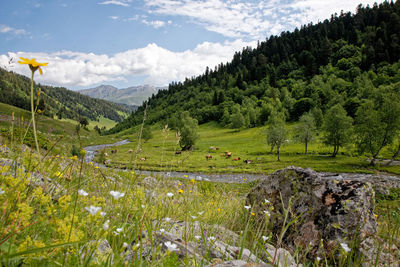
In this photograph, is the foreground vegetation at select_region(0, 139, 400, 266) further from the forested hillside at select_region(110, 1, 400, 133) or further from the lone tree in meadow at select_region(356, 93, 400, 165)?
the forested hillside at select_region(110, 1, 400, 133)

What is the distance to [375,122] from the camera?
39.9m

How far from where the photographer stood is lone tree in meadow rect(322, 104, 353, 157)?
49.3 metres

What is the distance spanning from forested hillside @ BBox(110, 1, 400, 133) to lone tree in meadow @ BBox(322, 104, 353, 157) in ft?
111

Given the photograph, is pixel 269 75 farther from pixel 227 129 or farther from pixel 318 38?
pixel 227 129

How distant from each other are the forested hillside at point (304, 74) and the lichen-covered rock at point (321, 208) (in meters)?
86.6

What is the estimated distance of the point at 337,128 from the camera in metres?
50.2

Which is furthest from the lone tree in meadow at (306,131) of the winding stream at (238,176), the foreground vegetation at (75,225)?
the foreground vegetation at (75,225)

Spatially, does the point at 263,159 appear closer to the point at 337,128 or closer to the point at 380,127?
the point at 337,128

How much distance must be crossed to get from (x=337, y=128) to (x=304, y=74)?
104479mm

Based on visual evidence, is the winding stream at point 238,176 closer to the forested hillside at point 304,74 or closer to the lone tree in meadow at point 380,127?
the lone tree in meadow at point 380,127

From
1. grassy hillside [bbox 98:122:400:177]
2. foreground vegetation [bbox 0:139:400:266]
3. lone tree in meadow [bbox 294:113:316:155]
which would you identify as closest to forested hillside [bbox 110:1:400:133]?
grassy hillside [bbox 98:122:400:177]

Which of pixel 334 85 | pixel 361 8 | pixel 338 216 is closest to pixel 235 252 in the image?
pixel 338 216

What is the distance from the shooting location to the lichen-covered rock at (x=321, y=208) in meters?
4.26

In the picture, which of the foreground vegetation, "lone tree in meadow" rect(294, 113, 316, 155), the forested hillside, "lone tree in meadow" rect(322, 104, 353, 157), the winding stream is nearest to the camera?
the foreground vegetation
